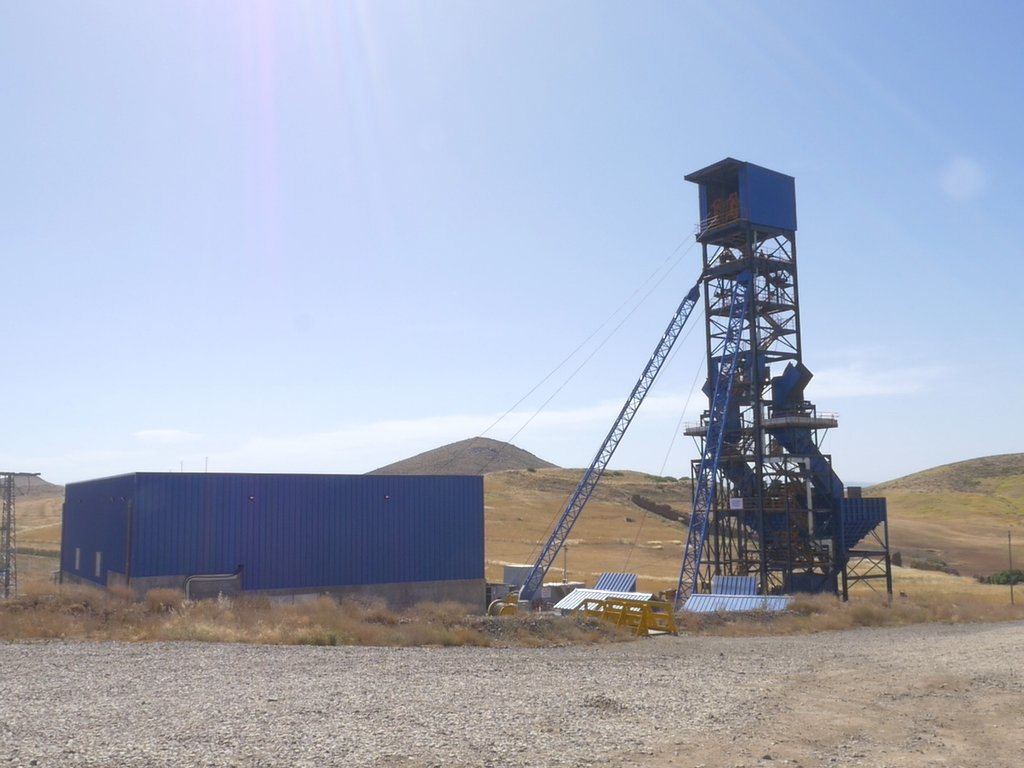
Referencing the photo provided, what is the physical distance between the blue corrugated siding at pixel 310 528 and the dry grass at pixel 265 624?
5.18 meters

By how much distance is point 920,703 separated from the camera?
45.4 ft

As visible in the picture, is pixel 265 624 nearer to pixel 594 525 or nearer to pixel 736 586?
pixel 736 586

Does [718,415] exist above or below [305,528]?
above

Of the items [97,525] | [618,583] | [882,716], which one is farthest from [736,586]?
[882,716]

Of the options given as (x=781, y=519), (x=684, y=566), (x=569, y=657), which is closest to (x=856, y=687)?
(x=569, y=657)

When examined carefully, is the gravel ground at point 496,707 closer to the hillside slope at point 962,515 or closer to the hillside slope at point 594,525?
the hillside slope at point 594,525

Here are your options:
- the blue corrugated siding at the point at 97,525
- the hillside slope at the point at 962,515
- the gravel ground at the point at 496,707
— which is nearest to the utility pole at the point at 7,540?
the blue corrugated siding at the point at 97,525

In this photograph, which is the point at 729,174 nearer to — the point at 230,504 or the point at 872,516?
the point at 872,516

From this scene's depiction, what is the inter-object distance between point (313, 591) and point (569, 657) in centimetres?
1695

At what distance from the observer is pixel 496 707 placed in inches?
517

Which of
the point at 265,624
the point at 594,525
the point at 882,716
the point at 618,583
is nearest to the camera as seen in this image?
the point at 882,716

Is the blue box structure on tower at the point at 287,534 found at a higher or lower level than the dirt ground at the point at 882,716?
higher

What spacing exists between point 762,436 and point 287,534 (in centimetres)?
2408

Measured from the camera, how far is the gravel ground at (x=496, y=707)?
1048cm
